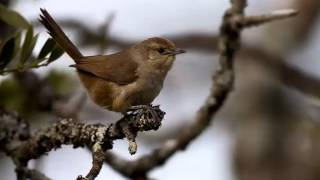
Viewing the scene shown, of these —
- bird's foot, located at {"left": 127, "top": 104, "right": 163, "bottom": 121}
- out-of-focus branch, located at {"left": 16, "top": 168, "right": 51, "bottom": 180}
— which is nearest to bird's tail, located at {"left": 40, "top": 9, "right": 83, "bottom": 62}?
out-of-focus branch, located at {"left": 16, "top": 168, "right": 51, "bottom": 180}

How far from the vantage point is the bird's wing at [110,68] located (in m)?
3.23

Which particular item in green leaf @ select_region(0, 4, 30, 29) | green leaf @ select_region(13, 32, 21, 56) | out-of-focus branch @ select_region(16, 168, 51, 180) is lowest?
out-of-focus branch @ select_region(16, 168, 51, 180)

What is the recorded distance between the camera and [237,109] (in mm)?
6281

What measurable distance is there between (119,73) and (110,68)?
46 mm

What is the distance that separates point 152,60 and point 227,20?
1.55ft

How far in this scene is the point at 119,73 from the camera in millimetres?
3271

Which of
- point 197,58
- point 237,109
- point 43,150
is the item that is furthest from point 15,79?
point 197,58

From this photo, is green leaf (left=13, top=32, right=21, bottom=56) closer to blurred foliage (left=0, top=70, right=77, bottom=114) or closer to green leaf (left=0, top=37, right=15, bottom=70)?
green leaf (left=0, top=37, right=15, bottom=70)

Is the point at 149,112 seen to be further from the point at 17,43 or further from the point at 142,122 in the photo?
the point at 17,43

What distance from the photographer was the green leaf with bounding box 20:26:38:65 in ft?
8.96

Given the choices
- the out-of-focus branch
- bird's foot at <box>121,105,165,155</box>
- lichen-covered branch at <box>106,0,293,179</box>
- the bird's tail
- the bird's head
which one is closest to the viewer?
bird's foot at <box>121,105,165,155</box>

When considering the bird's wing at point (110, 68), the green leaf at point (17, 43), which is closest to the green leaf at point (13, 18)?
the green leaf at point (17, 43)

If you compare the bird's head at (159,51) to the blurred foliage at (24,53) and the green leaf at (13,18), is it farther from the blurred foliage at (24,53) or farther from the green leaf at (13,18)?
the blurred foliage at (24,53)

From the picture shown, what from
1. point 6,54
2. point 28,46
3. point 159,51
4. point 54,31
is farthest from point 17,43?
point 159,51
